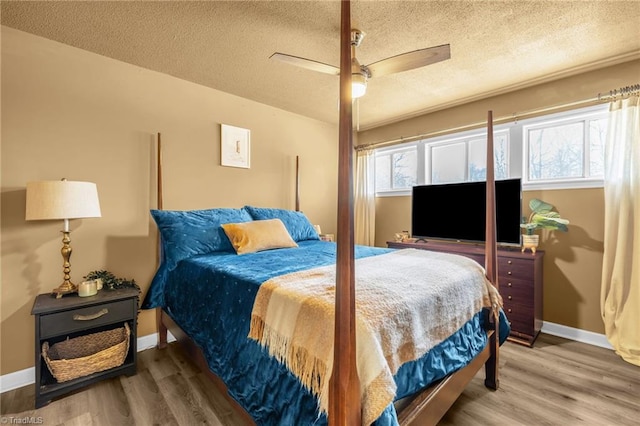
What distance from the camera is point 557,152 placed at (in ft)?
9.33

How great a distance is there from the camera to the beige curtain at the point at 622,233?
224 cm

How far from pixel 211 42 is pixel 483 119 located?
2938mm

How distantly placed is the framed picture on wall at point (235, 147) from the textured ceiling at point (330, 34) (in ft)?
1.64

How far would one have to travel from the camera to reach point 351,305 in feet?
2.89

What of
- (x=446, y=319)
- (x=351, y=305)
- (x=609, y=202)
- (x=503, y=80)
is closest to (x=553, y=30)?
(x=503, y=80)

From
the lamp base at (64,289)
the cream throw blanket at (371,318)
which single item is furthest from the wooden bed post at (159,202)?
the cream throw blanket at (371,318)

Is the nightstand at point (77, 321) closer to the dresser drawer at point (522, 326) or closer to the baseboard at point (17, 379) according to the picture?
the baseboard at point (17, 379)

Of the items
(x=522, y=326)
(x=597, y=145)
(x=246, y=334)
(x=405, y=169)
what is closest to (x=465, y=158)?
(x=405, y=169)

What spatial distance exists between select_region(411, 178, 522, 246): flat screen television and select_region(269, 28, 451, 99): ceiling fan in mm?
1715

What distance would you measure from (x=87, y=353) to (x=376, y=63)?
2812mm

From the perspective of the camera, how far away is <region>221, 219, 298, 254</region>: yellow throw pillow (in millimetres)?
2410

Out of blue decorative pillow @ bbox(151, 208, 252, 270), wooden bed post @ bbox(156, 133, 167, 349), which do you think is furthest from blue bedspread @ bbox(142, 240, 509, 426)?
wooden bed post @ bbox(156, 133, 167, 349)

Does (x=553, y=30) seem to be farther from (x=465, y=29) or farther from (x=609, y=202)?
(x=609, y=202)

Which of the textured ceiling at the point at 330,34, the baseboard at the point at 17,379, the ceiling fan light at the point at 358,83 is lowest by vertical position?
the baseboard at the point at 17,379
